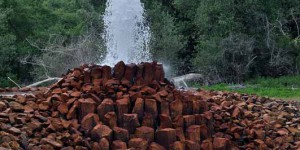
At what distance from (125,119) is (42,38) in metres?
16.8

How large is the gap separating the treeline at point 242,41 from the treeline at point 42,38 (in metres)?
2.94

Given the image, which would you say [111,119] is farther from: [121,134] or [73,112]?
[73,112]

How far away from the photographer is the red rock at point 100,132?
4.80 m

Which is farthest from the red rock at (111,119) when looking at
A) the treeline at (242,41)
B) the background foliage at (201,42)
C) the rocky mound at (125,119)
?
the treeline at (242,41)

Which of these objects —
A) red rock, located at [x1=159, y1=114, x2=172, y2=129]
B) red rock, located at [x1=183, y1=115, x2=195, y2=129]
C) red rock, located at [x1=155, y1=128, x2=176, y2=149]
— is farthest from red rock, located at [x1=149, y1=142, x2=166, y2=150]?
red rock, located at [x1=183, y1=115, x2=195, y2=129]

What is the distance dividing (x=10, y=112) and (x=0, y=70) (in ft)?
48.3

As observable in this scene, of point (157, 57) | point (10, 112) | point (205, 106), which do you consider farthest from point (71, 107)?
point (157, 57)

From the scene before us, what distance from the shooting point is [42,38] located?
2134 centimetres

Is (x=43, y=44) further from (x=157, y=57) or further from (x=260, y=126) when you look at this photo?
(x=260, y=126)

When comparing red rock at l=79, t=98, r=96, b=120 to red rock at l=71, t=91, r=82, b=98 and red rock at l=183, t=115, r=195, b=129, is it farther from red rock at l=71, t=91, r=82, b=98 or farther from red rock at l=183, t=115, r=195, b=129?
red rock at l=183, t=115, r=195, b=129

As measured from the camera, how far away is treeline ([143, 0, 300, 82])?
19.6 metres

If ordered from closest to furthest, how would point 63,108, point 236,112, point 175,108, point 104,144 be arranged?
1. point 104,144
2. point 63,108
3. point 175,108
4. point 236,112

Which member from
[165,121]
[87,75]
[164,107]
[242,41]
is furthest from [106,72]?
[242,41]

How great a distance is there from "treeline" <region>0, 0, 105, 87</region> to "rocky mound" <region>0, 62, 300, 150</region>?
12.0m
